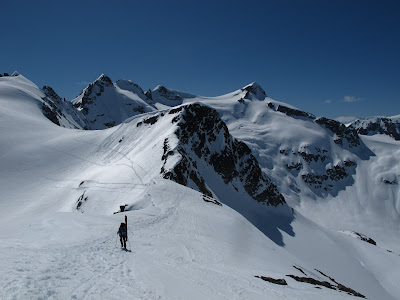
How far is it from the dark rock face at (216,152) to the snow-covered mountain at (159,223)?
0.33 m

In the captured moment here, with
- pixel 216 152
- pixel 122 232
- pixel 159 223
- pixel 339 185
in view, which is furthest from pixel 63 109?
pixel 339 185

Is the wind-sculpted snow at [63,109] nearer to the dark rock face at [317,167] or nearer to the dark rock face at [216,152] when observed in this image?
the dark rock face at [216,152]

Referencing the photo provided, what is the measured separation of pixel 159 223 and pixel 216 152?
153ft

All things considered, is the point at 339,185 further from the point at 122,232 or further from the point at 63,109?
the point at 122,232

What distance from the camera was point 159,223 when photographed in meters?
22.5

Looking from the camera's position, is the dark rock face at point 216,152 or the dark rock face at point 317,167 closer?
the dark rock face at point 216,152

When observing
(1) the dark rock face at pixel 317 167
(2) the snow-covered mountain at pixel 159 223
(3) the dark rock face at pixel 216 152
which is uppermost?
(1) the dark rock face at pixel 317 167

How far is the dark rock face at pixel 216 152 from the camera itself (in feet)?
188

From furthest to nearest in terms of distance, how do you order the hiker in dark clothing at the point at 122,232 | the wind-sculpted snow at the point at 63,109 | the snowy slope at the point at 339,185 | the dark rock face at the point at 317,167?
the dark rock face at the point at 317,167 < the snowy slope at the point at 339,185 < the wind-sculpted snow at the point at 63,109 < the hiker in dark clothing at the point at 122,232

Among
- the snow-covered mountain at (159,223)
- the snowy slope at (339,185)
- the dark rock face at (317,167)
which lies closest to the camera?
the snow-covered mountain at (159,223)

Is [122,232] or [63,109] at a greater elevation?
[63,109]

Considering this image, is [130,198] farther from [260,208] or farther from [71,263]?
[260,208]

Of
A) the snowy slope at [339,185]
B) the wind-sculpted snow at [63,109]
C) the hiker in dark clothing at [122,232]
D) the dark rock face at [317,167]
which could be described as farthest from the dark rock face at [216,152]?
the dark rock face at [317,167]

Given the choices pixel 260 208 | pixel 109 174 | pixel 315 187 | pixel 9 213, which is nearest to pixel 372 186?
pixel 315 187
